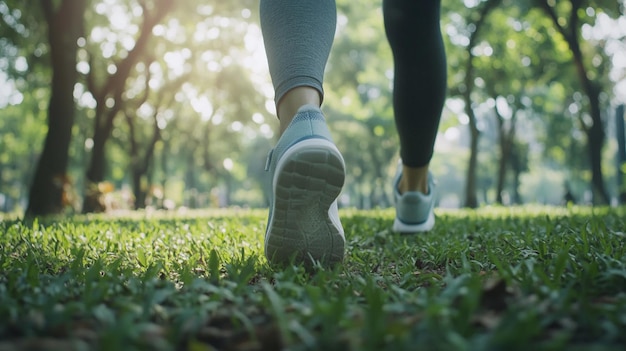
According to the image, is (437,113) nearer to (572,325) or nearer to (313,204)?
(313,204)

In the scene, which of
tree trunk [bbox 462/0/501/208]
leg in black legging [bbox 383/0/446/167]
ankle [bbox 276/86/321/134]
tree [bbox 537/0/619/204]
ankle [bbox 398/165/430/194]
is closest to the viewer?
ankle [bbox 276/86/321/134]

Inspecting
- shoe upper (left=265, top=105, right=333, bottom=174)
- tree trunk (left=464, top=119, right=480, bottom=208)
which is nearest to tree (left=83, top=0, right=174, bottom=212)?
tree trunk (left=464, top=119, right=480, bottom=208)

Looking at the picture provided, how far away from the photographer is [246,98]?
79.8 feet

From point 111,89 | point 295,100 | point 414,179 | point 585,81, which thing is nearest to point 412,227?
point 414,179

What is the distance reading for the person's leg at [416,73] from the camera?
8.23 ft

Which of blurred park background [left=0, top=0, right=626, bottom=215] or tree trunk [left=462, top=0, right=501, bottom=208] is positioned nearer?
blurred park background [left=0, top=0, right=626, bottom=215]

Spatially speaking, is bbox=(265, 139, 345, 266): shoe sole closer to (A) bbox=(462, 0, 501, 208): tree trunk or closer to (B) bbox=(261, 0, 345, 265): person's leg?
(B) bbox=(261, 0, 345, 265): person's leg

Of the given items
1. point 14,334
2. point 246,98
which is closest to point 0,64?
point 246,98

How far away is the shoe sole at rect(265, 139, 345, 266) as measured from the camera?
166cm

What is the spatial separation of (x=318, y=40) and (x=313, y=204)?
665mm

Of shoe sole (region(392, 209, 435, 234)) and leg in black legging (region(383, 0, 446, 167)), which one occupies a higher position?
leg in black legging (region(383, 0, 446, 167))

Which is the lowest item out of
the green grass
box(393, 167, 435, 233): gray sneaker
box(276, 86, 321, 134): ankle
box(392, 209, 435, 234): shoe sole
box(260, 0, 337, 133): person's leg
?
the green grass

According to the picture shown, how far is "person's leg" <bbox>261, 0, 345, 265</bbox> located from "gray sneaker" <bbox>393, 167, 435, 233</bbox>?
137cm

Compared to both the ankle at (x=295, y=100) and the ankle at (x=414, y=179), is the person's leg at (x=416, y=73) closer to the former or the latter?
the ankle at (x=414, y=179)
